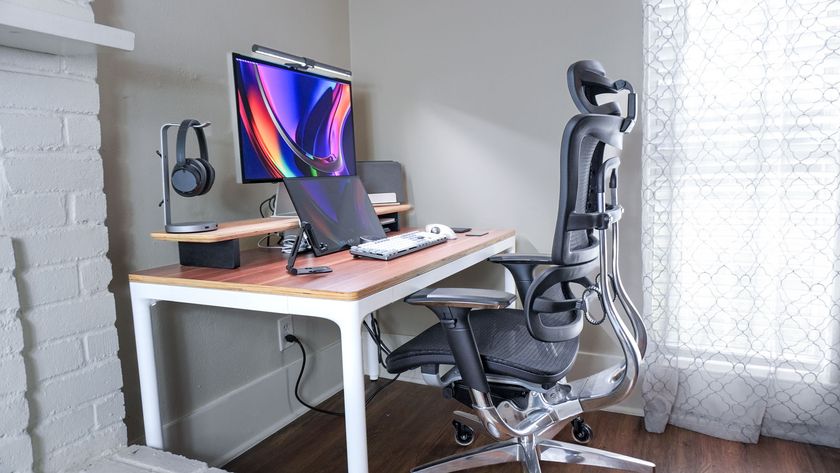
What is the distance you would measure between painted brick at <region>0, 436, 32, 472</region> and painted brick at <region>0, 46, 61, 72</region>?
80 cm

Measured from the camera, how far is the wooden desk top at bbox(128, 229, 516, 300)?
4.07 feet

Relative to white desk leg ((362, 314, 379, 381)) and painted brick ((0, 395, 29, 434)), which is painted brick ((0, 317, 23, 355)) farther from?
white desk leg ((362, 314, 379, 381))

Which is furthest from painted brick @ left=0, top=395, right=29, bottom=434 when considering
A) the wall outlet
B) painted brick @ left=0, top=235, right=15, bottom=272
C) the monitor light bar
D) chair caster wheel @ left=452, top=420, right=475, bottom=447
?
chair caster wheel @ left=452, top=420, right=475, bottom=447

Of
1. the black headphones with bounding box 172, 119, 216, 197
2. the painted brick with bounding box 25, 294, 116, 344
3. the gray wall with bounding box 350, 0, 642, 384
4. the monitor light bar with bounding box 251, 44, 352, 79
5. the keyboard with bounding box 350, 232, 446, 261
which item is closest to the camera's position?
the painted brick with bounding box 25, 294, 116, 344

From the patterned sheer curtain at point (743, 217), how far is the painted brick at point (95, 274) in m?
1.65

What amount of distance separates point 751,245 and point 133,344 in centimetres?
192

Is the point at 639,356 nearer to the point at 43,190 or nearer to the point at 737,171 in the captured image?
the point at 737,171

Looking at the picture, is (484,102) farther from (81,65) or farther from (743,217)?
(81,65)

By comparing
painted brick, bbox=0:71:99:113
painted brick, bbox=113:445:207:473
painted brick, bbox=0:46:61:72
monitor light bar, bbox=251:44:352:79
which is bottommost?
painted brick, bbox=113:445:207:473

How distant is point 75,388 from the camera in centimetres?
134

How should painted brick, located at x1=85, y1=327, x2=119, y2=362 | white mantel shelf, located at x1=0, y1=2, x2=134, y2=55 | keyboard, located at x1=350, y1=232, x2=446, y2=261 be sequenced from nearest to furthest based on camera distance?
white mantel shelf, located at x1=0, y1=2, x2=134, y2=55 < painted brick, located at x1=85, y1=327, x2=119, y2=362 < keyboard, located at x1=350, y1=232, x2=446, y2=261

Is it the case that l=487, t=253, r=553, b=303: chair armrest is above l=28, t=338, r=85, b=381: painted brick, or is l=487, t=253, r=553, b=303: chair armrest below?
above

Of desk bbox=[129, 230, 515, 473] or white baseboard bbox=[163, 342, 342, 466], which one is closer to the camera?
desk bbox=[129, 230, 515, 473]

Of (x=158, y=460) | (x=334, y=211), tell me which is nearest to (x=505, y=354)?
(x=334, y=211)
